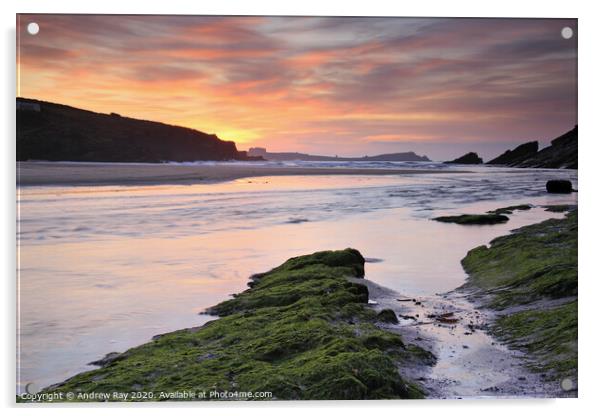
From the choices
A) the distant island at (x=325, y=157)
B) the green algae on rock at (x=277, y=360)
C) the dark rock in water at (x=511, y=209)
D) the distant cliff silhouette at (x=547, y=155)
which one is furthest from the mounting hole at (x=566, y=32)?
the green algae on rock at (x=277, y=360)

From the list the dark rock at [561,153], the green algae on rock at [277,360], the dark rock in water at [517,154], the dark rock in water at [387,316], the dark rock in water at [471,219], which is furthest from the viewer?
the dark rock in water at [471,219]

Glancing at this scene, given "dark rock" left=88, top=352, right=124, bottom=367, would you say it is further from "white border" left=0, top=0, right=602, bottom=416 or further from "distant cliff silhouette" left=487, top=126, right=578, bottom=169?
"distant cliff silhouette" left=487, top=126, right=578, bottom=169

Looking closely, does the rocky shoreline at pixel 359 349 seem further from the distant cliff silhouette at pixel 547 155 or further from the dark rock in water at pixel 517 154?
the dark rock in water at pixel 517 154

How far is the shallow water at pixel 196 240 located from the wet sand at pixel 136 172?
0.19 meters

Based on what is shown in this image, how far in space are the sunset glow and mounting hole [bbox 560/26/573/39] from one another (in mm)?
57

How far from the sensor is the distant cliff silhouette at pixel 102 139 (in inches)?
246

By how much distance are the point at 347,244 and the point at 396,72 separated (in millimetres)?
2662

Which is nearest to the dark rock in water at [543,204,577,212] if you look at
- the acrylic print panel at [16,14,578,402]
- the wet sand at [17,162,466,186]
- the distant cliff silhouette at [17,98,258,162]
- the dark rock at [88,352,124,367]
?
the acrylic print panel at [16,14,578,402]

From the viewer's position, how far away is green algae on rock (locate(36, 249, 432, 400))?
4.88m

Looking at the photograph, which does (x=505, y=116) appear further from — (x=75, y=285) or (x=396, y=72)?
(x=75, y=285)

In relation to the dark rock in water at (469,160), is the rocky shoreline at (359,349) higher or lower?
lower

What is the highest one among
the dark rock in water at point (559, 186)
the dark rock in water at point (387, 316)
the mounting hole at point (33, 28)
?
the mounting hole at point (33, 28)

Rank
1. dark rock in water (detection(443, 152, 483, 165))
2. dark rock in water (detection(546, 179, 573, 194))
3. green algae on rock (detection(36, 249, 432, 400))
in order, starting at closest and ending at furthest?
1. green algae on rock (detection(36, 249, 432, 400))
2. dark rock in water (detection(546, 179, 573, 194))
3. dark rock in water (detection(443, 152, 483, 165))

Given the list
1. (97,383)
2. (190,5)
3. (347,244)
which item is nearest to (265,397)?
(97,383)
